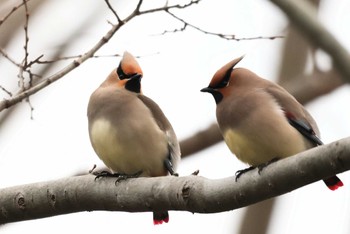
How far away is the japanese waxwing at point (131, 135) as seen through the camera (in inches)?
199

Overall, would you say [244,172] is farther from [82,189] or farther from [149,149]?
[149,149]

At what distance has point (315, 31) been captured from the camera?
18.0ft

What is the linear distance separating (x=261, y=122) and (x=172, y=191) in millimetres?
817

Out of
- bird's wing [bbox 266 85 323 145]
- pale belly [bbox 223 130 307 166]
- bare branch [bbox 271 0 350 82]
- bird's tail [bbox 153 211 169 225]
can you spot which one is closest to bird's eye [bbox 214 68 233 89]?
bird's wing [bbox 266 85 323 145]

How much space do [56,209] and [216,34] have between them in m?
1.79

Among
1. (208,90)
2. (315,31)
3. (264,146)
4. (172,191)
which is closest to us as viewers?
(172,191)

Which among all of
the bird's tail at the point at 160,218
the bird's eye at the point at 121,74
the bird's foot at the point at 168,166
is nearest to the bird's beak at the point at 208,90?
the bird's foot at the point at 168,166

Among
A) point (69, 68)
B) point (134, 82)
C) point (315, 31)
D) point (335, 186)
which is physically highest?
point (69, 68)

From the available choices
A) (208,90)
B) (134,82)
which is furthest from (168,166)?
(134,82)

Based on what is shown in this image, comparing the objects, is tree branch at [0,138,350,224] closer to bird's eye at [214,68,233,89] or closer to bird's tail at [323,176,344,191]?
bird's tail at [323,176,344,191]

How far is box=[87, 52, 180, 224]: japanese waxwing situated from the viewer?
505 cm

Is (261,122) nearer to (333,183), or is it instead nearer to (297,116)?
(297,116)

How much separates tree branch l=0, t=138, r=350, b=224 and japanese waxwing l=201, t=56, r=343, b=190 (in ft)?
2.04

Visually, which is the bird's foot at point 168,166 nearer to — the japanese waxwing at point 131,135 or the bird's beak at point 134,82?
the japanese waxwing at point 131,135
